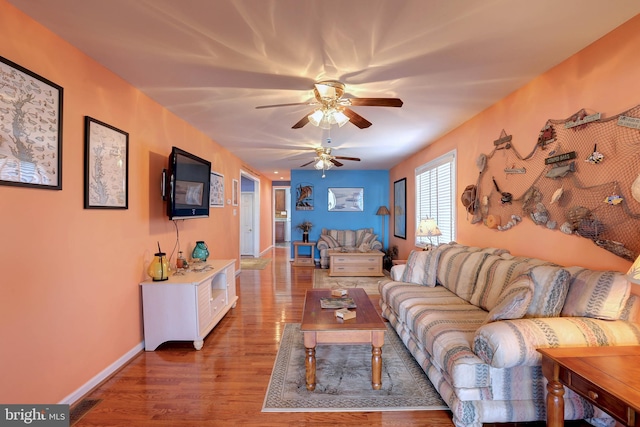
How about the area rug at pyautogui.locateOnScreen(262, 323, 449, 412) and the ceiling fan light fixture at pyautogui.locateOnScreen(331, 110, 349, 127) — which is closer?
the area rug at pyautogui.locateOnScreen(262, 323, 449, 412)

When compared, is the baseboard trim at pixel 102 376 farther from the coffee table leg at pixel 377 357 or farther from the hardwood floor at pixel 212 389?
the coffee table leg at pixel 377 357

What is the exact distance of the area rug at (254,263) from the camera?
7.00m

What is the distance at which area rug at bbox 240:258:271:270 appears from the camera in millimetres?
7000

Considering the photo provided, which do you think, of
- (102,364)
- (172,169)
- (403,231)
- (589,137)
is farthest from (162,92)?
(403,231)

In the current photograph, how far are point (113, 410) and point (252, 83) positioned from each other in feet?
8.41

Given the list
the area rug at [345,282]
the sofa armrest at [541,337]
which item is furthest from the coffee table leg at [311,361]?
the area rug at [345,282]

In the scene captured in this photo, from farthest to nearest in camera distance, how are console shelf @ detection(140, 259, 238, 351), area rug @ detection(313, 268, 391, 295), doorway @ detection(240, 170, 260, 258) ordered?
doorway @ detection(240, 170, 260, 258)
area rug @ detection(313, 268, 391, 295)
console shelf @ detection(140, 259, 238, 351)

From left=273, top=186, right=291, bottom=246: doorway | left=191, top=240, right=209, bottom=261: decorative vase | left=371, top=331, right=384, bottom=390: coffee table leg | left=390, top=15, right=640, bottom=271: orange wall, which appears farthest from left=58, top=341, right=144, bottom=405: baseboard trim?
left=273, top=186, right=291, bottom=246: doorway

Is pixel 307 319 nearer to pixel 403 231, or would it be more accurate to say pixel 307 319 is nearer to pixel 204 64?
pixel 204 64

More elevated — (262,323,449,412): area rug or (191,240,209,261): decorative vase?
(191,240,209,261): decorative vase

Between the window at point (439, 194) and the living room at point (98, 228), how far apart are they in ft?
2.28

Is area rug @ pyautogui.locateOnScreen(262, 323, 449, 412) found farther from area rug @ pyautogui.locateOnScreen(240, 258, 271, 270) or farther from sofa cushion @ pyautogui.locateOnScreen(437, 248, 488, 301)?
area rug @ pyautogui.locateOnScreen(240, 258, 271, 270)

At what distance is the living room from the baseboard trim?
11mm

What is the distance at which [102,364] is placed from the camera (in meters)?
2.34
